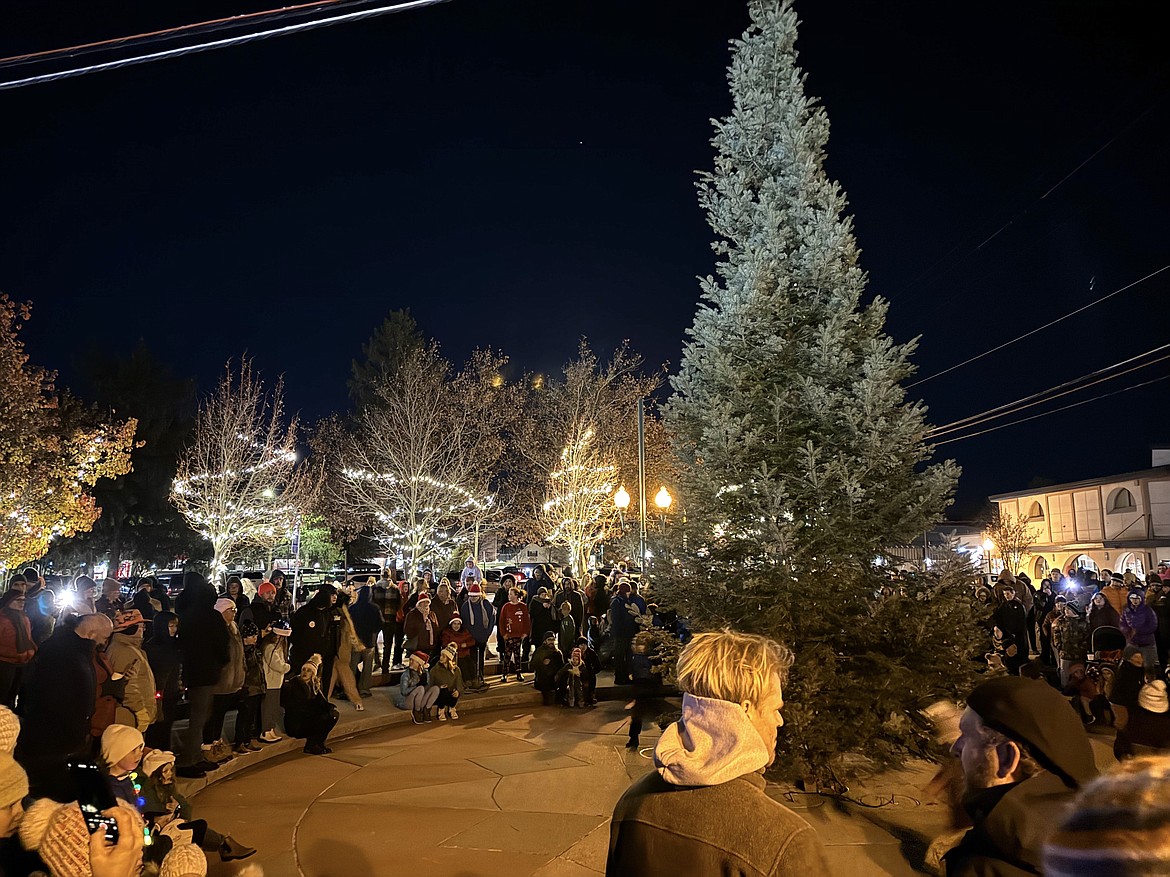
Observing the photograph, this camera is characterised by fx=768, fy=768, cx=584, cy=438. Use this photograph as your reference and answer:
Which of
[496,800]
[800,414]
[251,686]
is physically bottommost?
[496,800]

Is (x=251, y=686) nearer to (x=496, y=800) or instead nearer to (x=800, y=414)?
(x=496, y=800)

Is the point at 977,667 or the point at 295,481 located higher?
the point at 295,481

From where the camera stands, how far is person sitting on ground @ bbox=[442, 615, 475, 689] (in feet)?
40.6

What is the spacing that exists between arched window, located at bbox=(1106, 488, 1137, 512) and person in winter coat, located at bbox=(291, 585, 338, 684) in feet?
129

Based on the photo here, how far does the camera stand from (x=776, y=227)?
7.96 metres

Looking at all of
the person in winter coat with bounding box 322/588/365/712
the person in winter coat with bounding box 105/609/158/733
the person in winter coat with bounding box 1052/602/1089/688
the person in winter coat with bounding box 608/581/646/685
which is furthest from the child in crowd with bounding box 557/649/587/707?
the person in winter coat with bounding box 1052/602/1089/688

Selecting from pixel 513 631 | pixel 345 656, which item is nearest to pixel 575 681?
pixel 513 631

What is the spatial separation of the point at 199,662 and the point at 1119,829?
8873 millimetres

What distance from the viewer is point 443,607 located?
1341 cm

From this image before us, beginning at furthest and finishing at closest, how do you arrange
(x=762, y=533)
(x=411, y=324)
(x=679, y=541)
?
1. (x=411, y=324)
2. (x=679, y=541)
3. (x=762, y=533)

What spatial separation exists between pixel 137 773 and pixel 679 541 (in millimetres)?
4966

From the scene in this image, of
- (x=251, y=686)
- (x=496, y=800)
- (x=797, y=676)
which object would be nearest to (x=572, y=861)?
(x=496, y=800)

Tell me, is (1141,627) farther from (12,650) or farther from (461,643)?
(12,650)

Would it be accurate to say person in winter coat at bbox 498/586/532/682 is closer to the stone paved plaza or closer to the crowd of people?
the crowd of people
